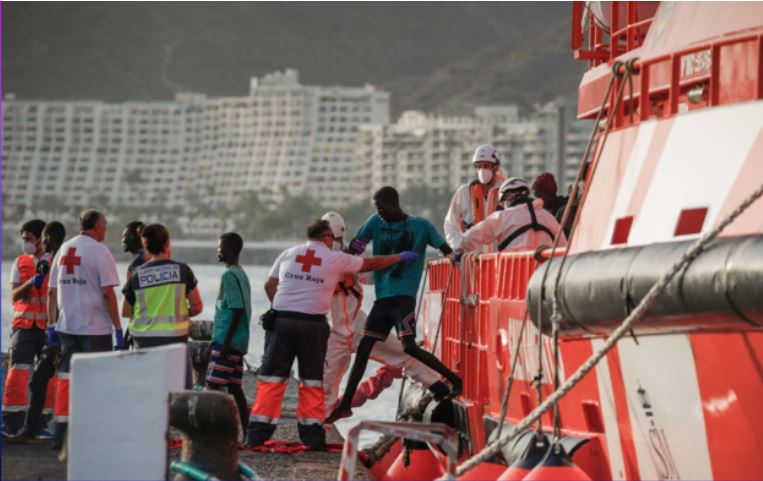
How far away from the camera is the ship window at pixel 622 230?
9844 mm

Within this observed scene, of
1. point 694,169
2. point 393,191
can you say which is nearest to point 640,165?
point 694,169

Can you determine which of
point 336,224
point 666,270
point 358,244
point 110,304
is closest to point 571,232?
point 666,270

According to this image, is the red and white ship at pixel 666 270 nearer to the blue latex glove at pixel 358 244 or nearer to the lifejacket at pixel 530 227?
the lifejacket at pixel 530 227

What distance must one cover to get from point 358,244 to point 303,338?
1016 mm

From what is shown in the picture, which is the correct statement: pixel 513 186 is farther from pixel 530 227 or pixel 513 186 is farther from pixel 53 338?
pixel 53 338

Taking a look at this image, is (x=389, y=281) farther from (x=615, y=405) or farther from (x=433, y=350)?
(x=615, y=405)

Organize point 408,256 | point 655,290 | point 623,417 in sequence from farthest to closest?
Result: point 408,256, point 623,417, point 655,290

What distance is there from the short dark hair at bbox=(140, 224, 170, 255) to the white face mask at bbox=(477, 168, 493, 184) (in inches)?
121

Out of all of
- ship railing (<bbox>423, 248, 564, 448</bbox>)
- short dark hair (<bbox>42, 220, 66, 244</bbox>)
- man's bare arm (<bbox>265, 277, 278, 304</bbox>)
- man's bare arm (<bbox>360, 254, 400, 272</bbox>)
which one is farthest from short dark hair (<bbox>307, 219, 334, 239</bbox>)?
short dark hair (<bbox>42, 220, 66, 244</bbox>)

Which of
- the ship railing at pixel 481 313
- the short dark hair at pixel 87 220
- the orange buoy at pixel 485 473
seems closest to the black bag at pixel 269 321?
the short dark hair at pixel 87 220

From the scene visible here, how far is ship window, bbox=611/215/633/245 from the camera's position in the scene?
9844 millimetres

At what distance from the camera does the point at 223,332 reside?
13.2 metres

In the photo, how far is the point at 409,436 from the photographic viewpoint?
8.80 metres

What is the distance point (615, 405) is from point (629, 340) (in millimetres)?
589
